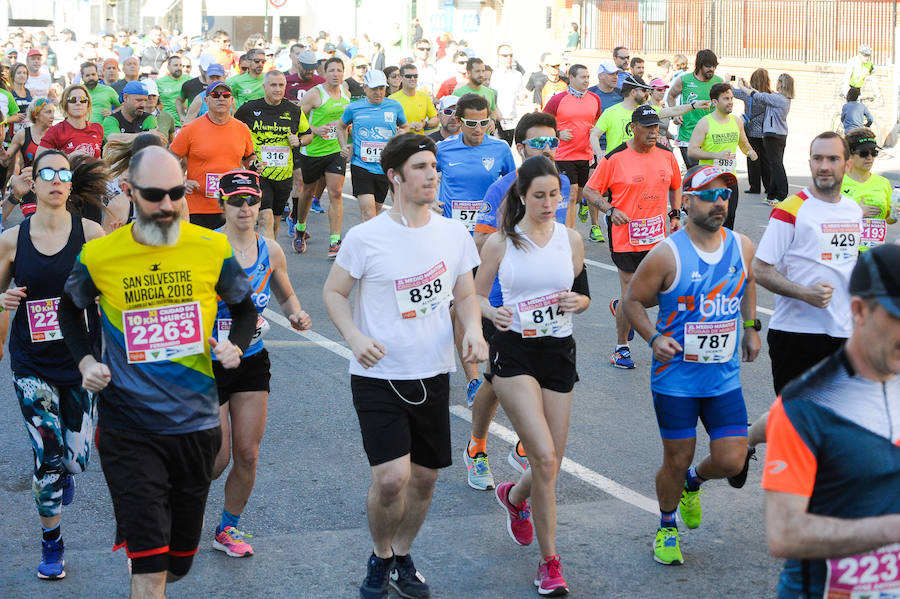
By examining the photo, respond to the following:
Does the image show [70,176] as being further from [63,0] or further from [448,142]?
[63,0]

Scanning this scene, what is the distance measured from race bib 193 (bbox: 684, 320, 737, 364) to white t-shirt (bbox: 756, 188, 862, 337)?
0.90m

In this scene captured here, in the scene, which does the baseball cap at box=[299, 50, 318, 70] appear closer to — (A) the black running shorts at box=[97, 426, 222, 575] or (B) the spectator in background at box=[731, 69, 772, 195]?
(B) the spectator in background at box=[731, 69, 772, 195]

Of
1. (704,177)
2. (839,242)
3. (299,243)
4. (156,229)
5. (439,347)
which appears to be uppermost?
(704,177)

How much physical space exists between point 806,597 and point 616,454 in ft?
13.9

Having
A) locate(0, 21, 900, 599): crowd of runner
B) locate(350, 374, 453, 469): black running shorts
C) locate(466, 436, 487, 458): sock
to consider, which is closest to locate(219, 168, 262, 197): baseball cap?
locate(0, 21, 900, 599): crowd of runner

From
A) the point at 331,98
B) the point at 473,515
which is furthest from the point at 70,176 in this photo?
the point at 331,98

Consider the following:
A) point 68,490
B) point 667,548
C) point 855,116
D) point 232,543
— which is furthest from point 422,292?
point 855,116

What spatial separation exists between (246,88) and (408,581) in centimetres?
1189

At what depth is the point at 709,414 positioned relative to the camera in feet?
18.4

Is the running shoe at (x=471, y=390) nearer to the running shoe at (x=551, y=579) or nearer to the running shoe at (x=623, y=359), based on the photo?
the running shoe at (x=623, y=359)

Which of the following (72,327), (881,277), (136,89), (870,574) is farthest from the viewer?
(136,89)

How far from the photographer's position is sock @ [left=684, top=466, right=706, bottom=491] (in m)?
5.89

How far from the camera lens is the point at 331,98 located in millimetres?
14742

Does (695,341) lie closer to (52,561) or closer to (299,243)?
(52,561)
